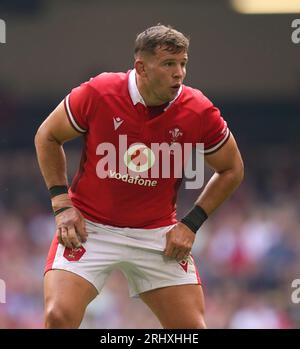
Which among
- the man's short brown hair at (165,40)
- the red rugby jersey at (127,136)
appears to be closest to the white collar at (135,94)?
the red rugby jersey at (127,136)

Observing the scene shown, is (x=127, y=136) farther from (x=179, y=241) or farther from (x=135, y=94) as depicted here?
(x=179, y=241)

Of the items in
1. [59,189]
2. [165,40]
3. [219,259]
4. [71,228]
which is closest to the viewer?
[165,40]

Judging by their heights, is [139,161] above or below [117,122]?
below

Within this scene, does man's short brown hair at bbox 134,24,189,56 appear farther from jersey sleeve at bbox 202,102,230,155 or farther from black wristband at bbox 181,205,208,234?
black wristband at bbox 181,205,208,234

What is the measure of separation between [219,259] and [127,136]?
6.69m

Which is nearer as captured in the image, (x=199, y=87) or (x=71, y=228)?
(x=71, y=228)

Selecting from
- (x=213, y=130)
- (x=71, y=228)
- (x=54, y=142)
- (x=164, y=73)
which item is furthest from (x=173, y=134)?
(x=71, y=228)

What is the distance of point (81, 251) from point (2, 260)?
6707 mm

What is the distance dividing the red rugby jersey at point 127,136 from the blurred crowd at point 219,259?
5315 mm

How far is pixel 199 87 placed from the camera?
1511 centimetres

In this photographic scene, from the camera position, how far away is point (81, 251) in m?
6.24

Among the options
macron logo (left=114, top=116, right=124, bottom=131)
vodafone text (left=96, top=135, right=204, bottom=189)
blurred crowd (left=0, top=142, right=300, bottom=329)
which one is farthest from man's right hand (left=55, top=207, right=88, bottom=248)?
blurred crowd (left=0, top=142, right=300, bottom=329)

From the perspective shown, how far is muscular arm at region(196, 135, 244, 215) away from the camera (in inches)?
250
